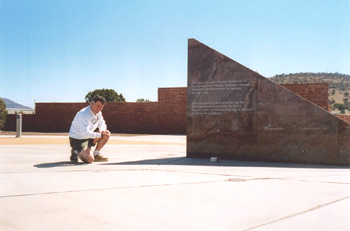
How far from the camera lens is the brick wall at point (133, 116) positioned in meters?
24.7

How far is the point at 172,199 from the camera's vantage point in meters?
3.73

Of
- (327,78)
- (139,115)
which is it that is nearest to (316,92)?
(139,115)

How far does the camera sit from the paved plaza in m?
2.88

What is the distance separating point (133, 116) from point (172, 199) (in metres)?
22.4

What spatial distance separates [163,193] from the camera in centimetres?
403

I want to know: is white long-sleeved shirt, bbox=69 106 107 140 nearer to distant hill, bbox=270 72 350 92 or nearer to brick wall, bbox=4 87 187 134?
brick wall, bbox=4 87 187 134

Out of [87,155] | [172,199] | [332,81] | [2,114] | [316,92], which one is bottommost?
[172,199]

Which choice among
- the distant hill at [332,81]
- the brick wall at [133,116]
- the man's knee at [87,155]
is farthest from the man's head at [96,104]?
the distant hill at [332,81]

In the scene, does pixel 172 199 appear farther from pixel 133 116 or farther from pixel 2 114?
pixel 2 114

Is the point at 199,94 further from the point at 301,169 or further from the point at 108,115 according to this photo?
the point at 108,115

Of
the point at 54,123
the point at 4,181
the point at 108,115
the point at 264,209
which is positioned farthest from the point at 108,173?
the point at 54,123

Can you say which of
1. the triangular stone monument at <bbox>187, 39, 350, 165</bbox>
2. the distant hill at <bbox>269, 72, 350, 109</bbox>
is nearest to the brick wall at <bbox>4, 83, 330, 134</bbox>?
the triangular stone monument at <bbox>187, 39, 350, 165</bbox>

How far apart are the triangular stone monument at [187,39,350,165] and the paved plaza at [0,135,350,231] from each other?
4.03ft

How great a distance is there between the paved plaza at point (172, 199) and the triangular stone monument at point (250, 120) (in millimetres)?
1229
